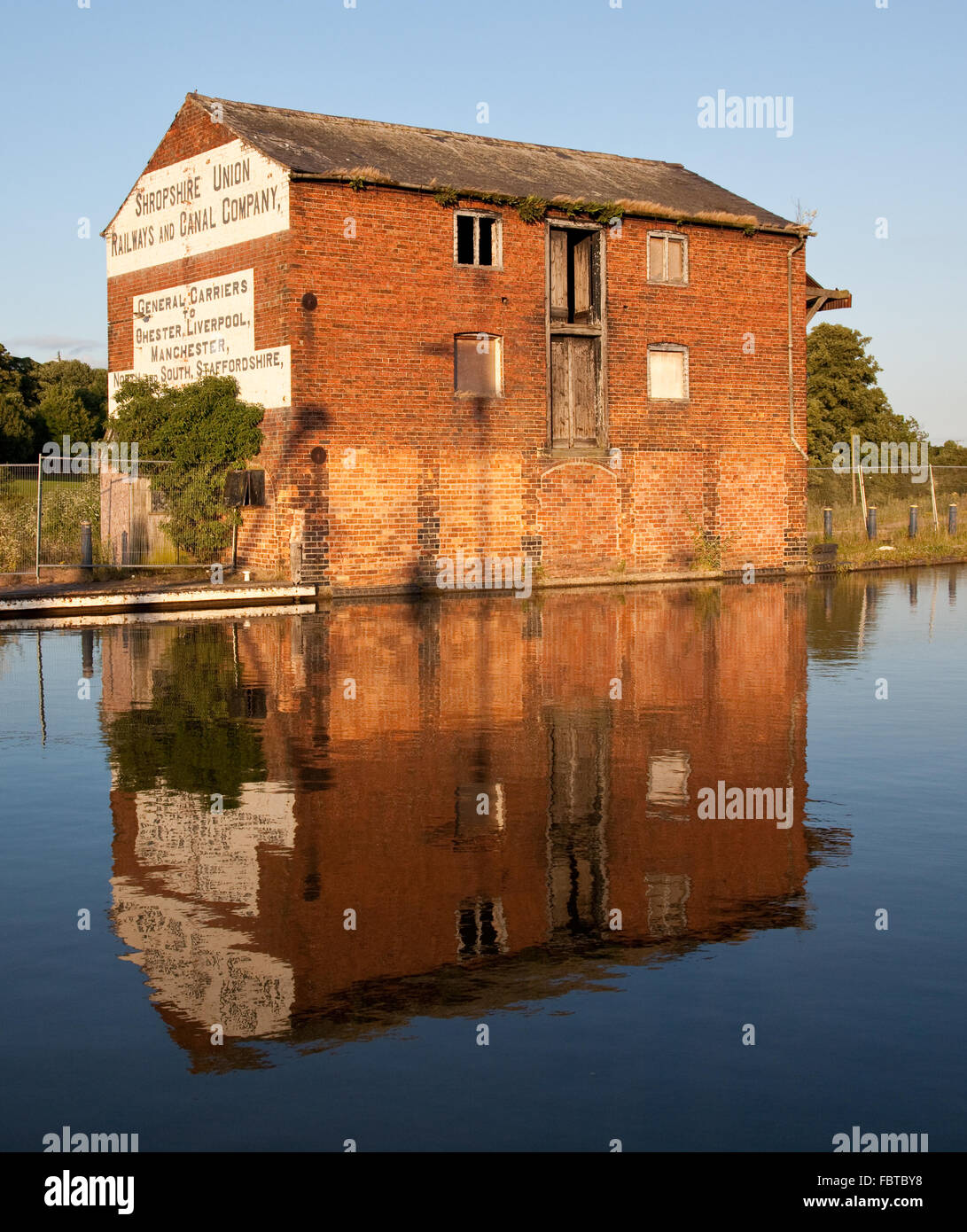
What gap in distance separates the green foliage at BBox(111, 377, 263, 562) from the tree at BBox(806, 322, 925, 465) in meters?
48.6

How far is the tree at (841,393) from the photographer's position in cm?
7294

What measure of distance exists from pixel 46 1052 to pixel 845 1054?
8.68 feet

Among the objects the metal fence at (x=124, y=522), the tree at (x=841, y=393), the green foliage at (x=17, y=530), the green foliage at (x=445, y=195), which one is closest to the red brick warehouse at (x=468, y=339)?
the green foliage at (x=445, y=195)

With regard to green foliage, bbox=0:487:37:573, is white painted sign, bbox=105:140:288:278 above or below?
above

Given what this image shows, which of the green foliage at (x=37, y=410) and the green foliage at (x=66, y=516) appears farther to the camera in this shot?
the green foliage at (x=37, y=410)

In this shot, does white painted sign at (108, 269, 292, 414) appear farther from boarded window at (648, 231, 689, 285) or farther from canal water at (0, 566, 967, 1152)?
canal water at (0, 566, 967, 1152)

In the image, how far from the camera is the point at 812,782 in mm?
9414

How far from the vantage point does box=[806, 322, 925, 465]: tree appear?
72.9 m

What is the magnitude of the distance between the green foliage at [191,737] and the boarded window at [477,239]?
52.5ft

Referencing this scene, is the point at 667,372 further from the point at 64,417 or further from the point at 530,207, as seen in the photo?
the point at 64,417

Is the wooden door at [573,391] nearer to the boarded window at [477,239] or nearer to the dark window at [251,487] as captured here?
the boarded window at [477,239]

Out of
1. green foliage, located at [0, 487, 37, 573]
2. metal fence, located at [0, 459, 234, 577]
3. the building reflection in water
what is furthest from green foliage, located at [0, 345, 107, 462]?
the building reflection in water

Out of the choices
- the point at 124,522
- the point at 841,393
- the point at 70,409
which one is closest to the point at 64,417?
the point at 70,409

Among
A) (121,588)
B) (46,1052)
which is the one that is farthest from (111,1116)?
(121,588)
